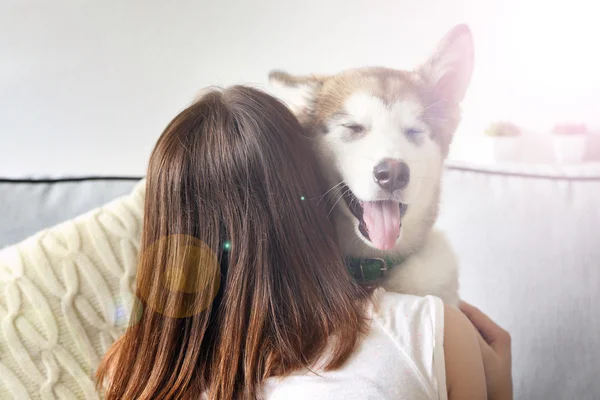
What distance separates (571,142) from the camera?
2.15ft

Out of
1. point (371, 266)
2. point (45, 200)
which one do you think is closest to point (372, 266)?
point (371, 266)

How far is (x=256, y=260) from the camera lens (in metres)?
0.61

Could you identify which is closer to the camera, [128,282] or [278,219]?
[278,219]

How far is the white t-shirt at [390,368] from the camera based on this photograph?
0.53 m

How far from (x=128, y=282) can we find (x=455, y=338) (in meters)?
0.48

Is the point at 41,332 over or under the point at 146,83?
under

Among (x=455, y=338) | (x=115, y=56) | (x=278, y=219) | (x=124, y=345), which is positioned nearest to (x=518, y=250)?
(x=455, y=338)

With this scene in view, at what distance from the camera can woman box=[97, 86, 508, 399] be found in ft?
1.89

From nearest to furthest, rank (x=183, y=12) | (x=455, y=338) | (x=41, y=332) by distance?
(x=455, y=338)
(x=41, y=332)
(x=183, y=12)

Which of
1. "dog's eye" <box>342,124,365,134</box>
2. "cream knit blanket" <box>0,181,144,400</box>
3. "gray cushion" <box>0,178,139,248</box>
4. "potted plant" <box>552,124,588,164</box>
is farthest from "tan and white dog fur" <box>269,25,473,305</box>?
"gray cushion" <box>0,178,139,248</box>

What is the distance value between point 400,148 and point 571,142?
0.78 feet

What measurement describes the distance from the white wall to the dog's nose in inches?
5.2

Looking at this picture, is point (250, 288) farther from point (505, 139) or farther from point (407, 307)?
point (505, 139)

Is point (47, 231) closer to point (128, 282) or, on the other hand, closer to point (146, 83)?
point (128, 282)
